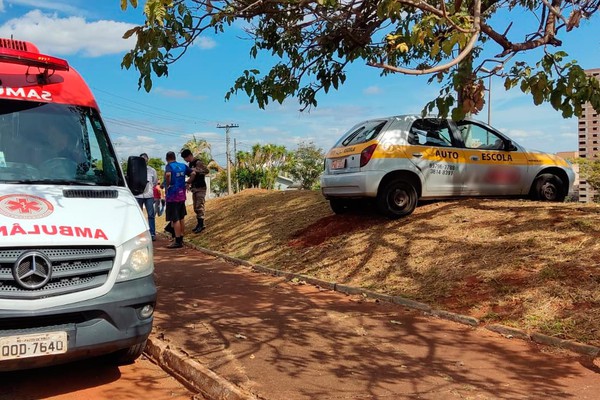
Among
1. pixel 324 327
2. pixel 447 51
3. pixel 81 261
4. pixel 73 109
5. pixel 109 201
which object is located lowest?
pixel 324 327

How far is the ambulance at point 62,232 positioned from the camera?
354 centimetres

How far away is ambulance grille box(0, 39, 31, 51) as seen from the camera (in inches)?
213

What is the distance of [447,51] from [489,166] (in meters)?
4.70

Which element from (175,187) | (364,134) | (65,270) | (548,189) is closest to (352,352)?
(65,270)

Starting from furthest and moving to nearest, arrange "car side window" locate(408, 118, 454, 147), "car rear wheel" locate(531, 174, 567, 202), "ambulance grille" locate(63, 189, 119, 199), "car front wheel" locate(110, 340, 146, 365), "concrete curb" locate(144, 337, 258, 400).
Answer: "car rear wheel" locate(531, 174, 567, 202) < "car side window" locate(408, 118, 454, 147) < "car front wheel" locate(110, 340, 146, 365) < "ambulance grille" locate(63, 189, 119, 199) < "concrete curb" locate(144, 337, 258, 400)

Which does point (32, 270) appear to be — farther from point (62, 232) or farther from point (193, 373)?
point (193, 373)

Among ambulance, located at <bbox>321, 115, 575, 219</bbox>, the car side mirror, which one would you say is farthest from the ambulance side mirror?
the car side mirror

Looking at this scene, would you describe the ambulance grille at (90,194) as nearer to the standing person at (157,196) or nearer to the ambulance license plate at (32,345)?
the ambulance license plate at (32,345)

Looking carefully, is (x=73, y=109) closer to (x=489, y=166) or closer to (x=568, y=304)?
(x=568, y=304)

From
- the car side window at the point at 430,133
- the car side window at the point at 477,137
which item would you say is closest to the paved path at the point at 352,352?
the car side window at the point at 430,133

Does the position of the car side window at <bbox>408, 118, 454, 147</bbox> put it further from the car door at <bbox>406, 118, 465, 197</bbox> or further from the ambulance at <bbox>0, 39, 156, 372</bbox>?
the ambulance at <bbox>0, 39, 156, 372</bbox>

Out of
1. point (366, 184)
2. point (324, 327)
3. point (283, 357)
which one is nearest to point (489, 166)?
point (366, 184)

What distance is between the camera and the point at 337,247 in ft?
28.8

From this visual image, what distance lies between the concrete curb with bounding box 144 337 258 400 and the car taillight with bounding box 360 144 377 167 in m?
4.73
